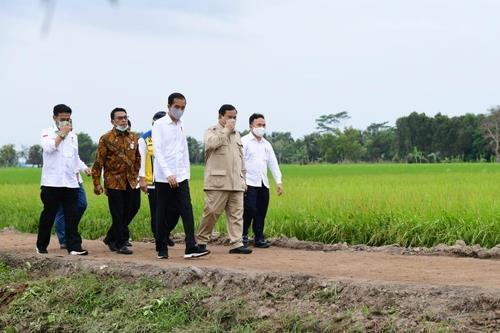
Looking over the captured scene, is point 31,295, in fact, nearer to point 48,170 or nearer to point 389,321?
point 48,170

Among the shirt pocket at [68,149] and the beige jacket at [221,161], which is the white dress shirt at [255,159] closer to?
the beige jacket at [221,161]

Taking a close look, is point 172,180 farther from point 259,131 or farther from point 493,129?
point 493,129

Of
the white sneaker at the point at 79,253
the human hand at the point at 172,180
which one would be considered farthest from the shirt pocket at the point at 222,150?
the white sneaker at the point at 79,253

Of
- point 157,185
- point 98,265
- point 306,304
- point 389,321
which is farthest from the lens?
point 157,185

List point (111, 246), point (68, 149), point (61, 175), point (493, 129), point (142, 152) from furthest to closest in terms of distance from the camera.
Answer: point (493, 129), point (111, 246), point (142, 152), point (68, 149), point (61, 175)

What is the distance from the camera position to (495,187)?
504 inches

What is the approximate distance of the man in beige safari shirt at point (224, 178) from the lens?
7754mm

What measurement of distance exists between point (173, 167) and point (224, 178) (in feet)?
2.26

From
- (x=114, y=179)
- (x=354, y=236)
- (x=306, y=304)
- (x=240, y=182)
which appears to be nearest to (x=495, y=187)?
(x=354, y=236)

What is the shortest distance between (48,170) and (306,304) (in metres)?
3.56

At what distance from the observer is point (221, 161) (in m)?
7.82

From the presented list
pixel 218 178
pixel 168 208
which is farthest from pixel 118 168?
pixel 218 178

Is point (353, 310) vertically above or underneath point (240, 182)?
underneath

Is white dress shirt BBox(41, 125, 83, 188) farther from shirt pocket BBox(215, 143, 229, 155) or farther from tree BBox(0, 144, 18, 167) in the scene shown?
tree BBox(0, 144, 18, 167)
